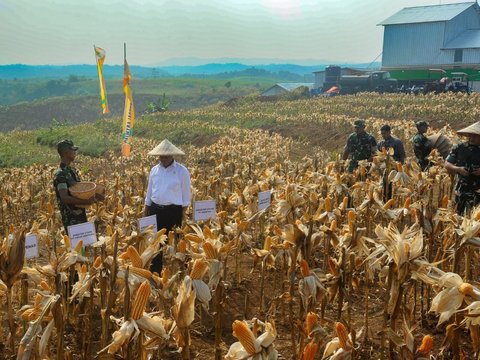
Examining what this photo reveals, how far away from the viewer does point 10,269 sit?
9.84 feet

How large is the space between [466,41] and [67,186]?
51863 millimetres

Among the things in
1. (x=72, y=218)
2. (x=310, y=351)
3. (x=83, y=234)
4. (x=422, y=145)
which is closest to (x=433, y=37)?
(x=422, y=145)

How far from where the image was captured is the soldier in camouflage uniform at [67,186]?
530 cm

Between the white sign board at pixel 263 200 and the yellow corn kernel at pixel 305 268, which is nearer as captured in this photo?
the yellow corn kernel at pixel 305 268

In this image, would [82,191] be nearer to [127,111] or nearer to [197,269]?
[197,269]

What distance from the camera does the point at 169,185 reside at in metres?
5.77

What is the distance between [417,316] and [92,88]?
420 ft

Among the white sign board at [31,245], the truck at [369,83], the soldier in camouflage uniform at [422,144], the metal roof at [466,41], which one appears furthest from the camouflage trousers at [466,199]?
Result: the metal roof at [466,41]

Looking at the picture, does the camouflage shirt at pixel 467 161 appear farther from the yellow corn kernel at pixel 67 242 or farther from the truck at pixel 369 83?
the truck at pixel 369 83

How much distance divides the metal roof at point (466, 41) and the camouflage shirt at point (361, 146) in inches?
1766

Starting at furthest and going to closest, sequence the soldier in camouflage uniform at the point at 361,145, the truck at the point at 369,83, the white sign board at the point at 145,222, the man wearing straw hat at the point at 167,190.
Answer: the truck at the point at 369,83, the soldier in camouflage uniform at the point at 361,145, the man wearing straw hat at the point at 167,190, the white sign board at the point at 145,222

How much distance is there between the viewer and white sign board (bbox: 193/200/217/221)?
5.40 meters

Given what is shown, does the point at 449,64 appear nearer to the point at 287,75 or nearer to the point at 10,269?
the point at 10,269

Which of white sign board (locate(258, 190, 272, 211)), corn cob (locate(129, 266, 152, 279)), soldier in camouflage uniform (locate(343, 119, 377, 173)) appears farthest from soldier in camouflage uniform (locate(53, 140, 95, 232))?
soldier in camouflage uniform (locate(343, 119, 377, 173))
